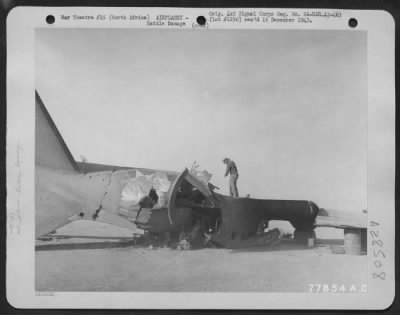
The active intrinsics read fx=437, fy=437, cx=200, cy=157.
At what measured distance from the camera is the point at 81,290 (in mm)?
1169

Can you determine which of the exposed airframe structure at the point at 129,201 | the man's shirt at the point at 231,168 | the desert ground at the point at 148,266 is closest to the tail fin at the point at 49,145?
the exposed airframe structure at the point at 129,201

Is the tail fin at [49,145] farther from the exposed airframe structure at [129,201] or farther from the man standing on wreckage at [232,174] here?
the man standing on wreckage at [232,174]

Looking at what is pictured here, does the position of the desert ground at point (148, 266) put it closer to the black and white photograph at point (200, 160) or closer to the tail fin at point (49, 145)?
the black and white photograph at point (200, 160)

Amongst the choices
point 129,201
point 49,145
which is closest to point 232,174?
point 129,201

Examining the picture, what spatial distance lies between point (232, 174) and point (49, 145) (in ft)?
1.63

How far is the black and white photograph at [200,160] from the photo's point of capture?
46.0 inches

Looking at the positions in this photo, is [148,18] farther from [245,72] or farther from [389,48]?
[389,48]

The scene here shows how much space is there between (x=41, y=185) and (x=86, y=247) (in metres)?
0.21

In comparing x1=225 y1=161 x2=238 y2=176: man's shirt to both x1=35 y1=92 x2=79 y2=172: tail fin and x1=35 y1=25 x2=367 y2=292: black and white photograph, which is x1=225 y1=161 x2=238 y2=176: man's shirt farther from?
x1=35 y1=92 x2=79 y2=172: tail fin

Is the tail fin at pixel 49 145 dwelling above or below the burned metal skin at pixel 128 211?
above

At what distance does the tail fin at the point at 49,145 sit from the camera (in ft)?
3.84

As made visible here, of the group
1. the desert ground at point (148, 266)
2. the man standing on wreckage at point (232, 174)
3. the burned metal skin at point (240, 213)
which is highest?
the man standing on wreckage at point (232, 174)

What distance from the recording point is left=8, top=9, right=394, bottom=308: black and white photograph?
46.0 inches

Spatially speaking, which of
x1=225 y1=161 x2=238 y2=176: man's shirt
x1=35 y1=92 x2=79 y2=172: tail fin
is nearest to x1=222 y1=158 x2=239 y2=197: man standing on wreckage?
x1=225 y1=161 x2=238 y2=176: man's shirt
